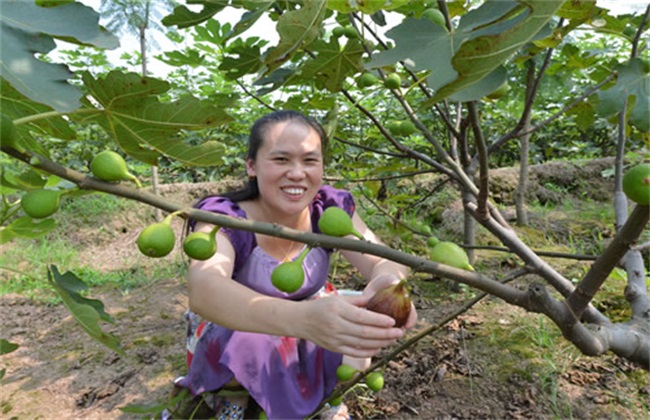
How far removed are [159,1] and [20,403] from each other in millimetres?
5595

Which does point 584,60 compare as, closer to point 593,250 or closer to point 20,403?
point 593,250

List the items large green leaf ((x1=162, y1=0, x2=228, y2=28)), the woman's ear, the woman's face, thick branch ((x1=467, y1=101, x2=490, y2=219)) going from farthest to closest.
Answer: the woman's ear, the woman's face, large green leaf ((x1=162, y1=0, x2=228, y2=28)), thick branch ((x1=467, y1=101, x2=490, y2=219))

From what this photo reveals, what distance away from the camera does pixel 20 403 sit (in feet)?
6.72

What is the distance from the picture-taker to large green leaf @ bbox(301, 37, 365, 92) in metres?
1.38

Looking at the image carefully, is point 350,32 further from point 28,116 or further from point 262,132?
point 28,116

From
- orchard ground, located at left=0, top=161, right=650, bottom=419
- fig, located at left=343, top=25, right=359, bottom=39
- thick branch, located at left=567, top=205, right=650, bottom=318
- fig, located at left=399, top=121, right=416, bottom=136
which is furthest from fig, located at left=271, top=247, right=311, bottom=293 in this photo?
orchard ground, located at left=0, top=161, right=650, bottom=419

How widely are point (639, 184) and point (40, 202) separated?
2.78 feet

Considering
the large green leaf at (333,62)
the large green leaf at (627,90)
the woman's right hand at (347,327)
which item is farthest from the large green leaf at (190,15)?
the large green leaf at (627,90)

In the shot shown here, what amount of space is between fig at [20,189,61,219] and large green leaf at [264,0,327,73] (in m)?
0.45

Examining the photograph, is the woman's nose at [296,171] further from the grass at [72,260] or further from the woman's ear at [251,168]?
the grass at [72,260]

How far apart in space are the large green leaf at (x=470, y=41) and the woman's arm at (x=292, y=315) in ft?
1.81

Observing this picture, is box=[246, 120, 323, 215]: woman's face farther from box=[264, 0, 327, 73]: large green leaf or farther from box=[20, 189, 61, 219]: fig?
box=[20, 189, 61, 219]: fig

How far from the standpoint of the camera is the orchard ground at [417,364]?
1.79 meters

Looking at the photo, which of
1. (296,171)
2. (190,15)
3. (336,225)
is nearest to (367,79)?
(296,171)
